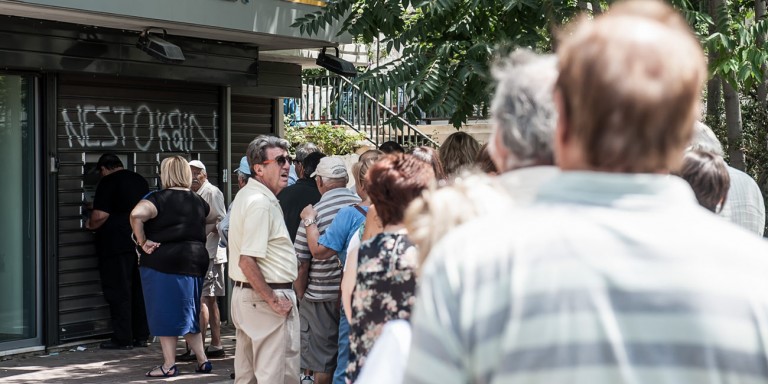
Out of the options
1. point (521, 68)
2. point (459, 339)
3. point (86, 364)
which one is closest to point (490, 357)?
point (459, 339)

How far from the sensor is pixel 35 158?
10.6 meters

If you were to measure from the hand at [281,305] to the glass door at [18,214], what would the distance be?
425 cm

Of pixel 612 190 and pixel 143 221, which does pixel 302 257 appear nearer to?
pixel 143 221

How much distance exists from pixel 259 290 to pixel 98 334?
466 centimetres

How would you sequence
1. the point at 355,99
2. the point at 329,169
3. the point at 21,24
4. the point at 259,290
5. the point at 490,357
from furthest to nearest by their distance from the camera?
1. the point at 355,99
2. the point at 21,24
3. the point at 329,169
4. the point at 259,290
5. the point at 490,357

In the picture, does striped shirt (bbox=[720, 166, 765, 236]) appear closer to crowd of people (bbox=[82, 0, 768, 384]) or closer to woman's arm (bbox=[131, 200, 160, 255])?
crowd of people (bbox=[82, 0, 768, 384])

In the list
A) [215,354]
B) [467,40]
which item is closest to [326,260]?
[467,40]

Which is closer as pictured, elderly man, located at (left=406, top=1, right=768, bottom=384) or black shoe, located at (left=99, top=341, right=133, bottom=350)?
elderly man, located at (left=406, top=1, right=768, bottom=384)

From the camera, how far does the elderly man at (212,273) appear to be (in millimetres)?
10383

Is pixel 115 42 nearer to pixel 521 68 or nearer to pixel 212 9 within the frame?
pixel 212 9

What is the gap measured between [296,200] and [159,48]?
8.56 ft

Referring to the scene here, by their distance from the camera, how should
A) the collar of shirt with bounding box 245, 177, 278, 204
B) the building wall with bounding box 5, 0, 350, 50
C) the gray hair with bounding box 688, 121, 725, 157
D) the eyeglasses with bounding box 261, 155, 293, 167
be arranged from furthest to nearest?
the building wall with bounding box 5, 0, 350, 50, the eyeglasses with bounding box 261, 155, 293, 167, the collar of shirt with bounding box 245, 177, 278, 204, the gray hair with bounding box 688, 121, 725, 157

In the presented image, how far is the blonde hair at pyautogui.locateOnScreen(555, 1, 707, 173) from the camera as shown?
180cm

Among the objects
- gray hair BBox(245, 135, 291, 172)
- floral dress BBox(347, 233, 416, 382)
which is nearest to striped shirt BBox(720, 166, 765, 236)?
floral dress BBox(347, 233, 416, 382)
